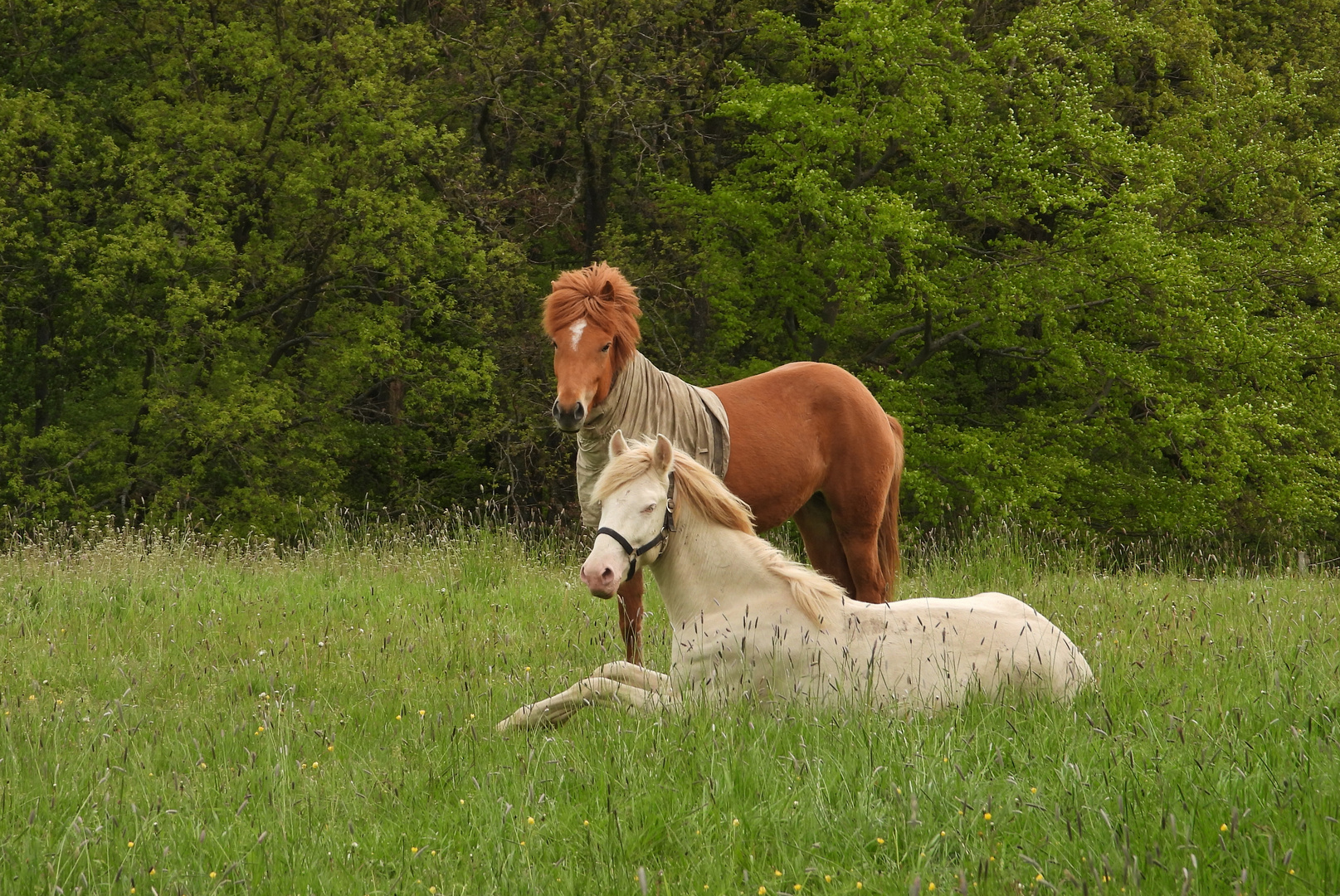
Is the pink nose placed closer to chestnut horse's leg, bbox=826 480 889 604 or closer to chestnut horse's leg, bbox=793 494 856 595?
chestnut horse's leg, bbox=826 480 889 604

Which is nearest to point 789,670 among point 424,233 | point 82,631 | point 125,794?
point 125,794

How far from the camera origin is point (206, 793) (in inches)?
138

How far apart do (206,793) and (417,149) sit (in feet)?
55.5

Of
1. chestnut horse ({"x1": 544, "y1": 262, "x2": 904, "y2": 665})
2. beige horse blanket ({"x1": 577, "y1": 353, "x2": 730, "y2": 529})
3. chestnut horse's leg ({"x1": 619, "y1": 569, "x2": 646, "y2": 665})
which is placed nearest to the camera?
chestnut horse's leg ({"x1": 619, "y1": 569, "x2": 646, "y2": 665})

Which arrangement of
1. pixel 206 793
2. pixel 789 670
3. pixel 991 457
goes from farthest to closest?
pixel 991 457, pixel 789 670, pixel 206 793

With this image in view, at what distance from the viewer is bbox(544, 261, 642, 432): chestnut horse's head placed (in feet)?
19.2

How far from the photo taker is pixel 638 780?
332 centimetres

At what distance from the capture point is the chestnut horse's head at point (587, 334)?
5.86 meters

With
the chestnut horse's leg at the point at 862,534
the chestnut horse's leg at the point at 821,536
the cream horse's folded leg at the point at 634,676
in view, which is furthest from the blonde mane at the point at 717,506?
the chestnut horse's leg at the point at 821,536

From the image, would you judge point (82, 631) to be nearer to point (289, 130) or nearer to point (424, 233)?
point (424, 233)

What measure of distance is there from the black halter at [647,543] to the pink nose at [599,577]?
0.35 ft

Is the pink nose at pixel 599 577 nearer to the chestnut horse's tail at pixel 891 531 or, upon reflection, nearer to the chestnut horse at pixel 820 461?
the chestnut horse at pixel 820 461

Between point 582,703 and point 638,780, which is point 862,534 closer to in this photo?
point 582,703

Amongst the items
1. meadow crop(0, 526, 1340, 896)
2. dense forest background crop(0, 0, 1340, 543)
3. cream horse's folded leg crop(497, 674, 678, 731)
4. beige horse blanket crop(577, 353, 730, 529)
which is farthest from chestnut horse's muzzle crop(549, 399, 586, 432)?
dense forest background crop(0, 0, 1340, 543)
